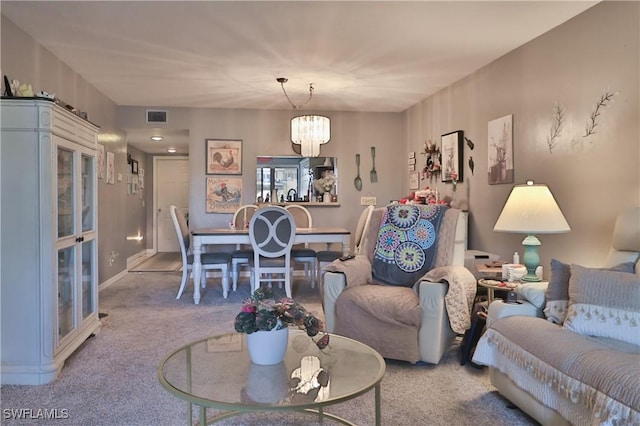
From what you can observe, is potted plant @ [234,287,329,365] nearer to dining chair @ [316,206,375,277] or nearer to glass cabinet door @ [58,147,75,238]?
glass cabinet door @ [58,147,75,238]

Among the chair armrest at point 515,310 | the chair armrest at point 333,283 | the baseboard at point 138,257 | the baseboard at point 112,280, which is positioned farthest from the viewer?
the baseboard at point 138,257

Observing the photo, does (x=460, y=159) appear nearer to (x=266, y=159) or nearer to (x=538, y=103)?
(x=538, y=103)

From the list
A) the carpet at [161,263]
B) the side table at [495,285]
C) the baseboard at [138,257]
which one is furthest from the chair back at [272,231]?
the baseboard at [138,257]

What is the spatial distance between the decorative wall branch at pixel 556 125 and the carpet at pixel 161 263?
204 inches

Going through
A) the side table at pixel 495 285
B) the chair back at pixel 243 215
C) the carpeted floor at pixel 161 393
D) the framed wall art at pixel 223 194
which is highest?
the framed wall art at pixel 223 194

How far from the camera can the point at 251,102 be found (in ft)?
18.6

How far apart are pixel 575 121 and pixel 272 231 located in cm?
273

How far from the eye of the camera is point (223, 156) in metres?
6.07

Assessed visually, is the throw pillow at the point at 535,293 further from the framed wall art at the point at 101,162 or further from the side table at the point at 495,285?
the framed wall art at the point at 101,162

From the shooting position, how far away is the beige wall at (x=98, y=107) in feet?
10.6

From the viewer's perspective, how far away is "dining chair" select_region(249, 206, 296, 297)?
447cm

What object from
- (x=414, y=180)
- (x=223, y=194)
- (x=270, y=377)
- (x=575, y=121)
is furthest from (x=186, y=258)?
(x=575, y=121)

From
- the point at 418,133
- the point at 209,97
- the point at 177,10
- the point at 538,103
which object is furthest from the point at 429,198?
the point at 177,10

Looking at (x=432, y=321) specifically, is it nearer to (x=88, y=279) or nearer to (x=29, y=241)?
(x=29, y=241)
